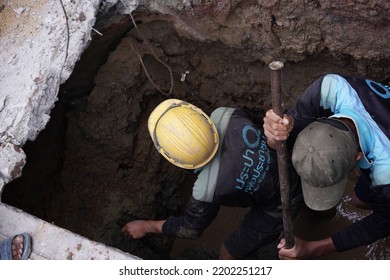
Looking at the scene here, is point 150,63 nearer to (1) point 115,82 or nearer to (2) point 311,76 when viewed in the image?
(1) point 115,82

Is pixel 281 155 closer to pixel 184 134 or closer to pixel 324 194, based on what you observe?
pixel 324 194

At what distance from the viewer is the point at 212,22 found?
11.0ft

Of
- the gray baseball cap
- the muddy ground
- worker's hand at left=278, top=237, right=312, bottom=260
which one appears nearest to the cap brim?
the gray baseball cap

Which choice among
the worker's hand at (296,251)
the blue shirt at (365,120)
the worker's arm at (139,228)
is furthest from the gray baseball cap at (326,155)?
the worker's arm at (139,228)

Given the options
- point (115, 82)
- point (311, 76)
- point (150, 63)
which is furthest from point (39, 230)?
point (311, 76)

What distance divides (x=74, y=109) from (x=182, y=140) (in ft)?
4.43

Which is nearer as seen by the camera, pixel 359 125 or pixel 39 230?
pixel 359 125

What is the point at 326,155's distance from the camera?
2312 mm

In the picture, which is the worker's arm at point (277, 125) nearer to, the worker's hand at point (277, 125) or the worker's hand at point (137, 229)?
the worker's hand at point (277, 125)

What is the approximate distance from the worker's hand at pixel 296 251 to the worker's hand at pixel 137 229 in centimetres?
109

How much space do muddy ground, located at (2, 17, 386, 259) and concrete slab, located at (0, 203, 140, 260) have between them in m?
0.68

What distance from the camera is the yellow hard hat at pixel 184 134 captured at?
2742 mm

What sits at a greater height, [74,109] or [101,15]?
[101,15]

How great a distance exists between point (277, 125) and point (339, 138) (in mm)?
341
